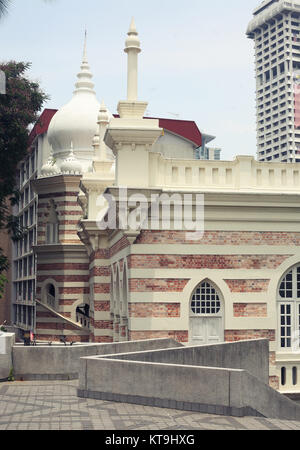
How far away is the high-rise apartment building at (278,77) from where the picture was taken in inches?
6447

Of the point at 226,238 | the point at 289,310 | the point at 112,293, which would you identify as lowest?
the point at 289,310

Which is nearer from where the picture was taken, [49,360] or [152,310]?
[49,360]

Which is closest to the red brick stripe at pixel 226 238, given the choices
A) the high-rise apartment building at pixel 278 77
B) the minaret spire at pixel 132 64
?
the minaret spire at pixel 132 64

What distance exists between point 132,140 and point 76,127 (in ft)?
61.1

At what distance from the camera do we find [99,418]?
11625mm

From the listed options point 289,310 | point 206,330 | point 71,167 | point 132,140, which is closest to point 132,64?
point 132,140

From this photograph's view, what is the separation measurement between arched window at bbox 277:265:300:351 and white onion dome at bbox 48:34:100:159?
62.7ft

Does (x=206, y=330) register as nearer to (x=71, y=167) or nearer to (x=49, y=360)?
(x=49, y=360)

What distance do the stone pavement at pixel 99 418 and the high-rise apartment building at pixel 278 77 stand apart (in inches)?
5948

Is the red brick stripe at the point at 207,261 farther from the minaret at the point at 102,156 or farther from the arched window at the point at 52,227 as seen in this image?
the arched window at the point at 52,227

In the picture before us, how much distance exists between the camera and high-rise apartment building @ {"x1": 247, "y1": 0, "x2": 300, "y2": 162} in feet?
537

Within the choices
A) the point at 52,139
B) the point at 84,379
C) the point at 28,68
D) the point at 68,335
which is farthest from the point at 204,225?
the point at 52,139

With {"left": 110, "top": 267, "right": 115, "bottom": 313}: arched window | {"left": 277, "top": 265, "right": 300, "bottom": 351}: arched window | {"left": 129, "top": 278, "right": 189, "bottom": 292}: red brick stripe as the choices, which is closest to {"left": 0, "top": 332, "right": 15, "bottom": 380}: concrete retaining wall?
{"left": 129, "top": 278, "right": 189, "bottom": 292}: red brick stripe

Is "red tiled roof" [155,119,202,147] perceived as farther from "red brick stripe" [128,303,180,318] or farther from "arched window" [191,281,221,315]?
"red brick stripe" [128,303,180,318]
